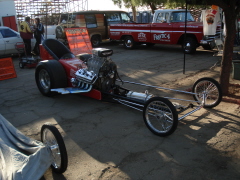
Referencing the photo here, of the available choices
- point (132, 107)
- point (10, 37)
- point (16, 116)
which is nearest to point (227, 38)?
point (132, 107)

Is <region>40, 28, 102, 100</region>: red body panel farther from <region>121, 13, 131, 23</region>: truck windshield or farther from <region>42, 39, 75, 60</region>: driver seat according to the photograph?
<region>121, 13, 131, 23</region>: truck windshield

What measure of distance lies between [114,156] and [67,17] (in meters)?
14.3

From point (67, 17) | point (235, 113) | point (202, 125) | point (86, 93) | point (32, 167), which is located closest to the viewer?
point (32, 167)

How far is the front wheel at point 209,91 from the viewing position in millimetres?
5109

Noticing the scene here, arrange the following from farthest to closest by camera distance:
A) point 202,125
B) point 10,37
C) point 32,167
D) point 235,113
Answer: point 10,37 → point 235,113 → point 202,125 → point 32,167

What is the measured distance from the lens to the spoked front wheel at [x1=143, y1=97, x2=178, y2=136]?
408 cm

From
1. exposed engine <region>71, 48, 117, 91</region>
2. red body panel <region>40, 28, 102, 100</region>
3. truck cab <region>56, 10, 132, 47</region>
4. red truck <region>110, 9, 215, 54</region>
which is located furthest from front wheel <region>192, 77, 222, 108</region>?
truck cab <region>56, 10, 132, 47</region>

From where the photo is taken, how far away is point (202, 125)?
472 cm

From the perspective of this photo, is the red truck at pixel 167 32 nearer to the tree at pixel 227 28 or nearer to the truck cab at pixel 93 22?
the truck cab at pixel 93 22

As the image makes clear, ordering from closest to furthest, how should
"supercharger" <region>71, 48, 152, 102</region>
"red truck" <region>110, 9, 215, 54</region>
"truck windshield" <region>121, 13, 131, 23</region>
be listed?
"supercharger" <region>71, 48, 152, 102</region> < "red truck" <region>110, 9, 215, 54</region> < "truck windshield" <region>121, 13, 131, 23</region>

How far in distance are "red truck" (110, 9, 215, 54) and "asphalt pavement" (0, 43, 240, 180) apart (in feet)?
18.2

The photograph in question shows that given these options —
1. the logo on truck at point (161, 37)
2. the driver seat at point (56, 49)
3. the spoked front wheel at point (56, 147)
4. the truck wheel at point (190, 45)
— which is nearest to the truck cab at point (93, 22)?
the logo on truck at point (161, 37)

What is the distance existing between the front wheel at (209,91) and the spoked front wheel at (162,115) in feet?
3.56

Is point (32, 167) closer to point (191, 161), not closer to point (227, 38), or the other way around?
point (191, 161)
